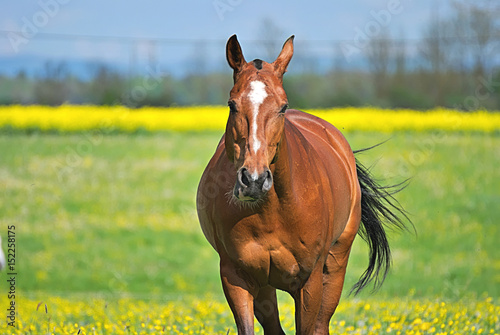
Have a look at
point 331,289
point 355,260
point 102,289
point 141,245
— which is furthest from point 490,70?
point 331,289

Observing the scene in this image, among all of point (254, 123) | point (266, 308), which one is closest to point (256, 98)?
point (254, 123)

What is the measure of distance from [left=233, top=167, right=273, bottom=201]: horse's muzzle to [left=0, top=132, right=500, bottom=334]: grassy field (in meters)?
4.85

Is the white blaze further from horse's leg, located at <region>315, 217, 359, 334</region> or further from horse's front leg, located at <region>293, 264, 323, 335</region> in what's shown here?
horse's leg, located at <region>315, 217, 359, 334</region>

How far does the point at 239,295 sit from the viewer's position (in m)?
4.39

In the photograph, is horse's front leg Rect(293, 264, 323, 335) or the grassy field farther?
the grassy field

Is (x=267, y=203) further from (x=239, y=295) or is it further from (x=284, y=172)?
(x=239, y=295)

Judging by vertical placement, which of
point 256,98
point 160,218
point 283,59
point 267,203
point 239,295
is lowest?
point 160,218

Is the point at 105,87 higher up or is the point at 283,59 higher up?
the point at 283,59

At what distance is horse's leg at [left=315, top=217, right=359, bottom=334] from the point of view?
17.2 ft

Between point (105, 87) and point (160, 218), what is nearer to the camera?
point (160, 218)

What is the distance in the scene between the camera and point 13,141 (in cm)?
2334

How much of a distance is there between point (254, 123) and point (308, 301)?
4.66 feet

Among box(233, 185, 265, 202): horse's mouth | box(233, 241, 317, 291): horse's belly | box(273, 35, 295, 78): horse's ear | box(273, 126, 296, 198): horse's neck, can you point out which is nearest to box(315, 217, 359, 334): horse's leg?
box(233, 241, 317, 291): horse's belly

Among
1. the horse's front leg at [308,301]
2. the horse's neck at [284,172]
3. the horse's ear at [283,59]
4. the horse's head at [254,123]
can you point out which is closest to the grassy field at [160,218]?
the horse's front leg at [308,301]
